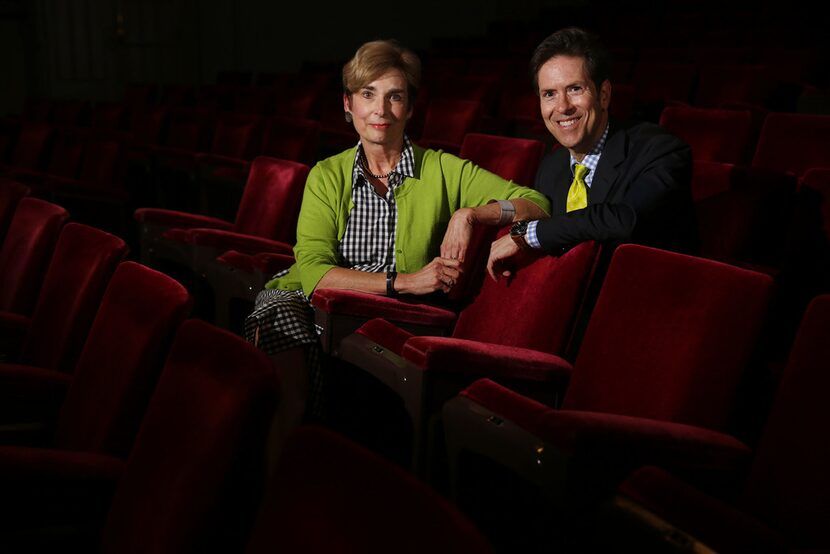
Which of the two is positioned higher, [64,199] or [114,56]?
[114,56]

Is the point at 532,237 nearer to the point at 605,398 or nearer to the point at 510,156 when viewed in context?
the point at 605,398

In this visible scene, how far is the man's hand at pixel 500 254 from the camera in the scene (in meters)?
0.60

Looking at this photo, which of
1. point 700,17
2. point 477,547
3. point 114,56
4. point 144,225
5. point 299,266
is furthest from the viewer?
point 114,56

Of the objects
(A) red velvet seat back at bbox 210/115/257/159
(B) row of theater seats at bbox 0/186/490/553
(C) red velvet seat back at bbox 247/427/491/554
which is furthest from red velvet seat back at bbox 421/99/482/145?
(C) red velvet seat back at bbox 247/427/491/554

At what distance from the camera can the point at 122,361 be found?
Answer: 0.43 metres

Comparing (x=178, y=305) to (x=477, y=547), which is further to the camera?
(x=178, y=305)

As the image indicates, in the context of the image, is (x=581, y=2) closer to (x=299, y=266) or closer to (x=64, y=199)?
(x=64, y=199)

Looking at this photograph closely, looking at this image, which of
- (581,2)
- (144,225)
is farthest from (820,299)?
(581,2)

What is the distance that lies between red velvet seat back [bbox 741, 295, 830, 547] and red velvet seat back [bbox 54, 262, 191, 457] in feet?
0.96

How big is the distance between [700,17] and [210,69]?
1775 millimetres

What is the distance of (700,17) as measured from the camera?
2.13 m

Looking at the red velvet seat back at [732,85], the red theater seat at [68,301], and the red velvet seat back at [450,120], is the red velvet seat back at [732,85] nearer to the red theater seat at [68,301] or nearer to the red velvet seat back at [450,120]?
the red velvet seat back at [450,120]

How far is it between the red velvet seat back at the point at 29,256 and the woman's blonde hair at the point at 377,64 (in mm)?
269

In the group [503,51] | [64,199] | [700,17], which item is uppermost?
[700,17]
